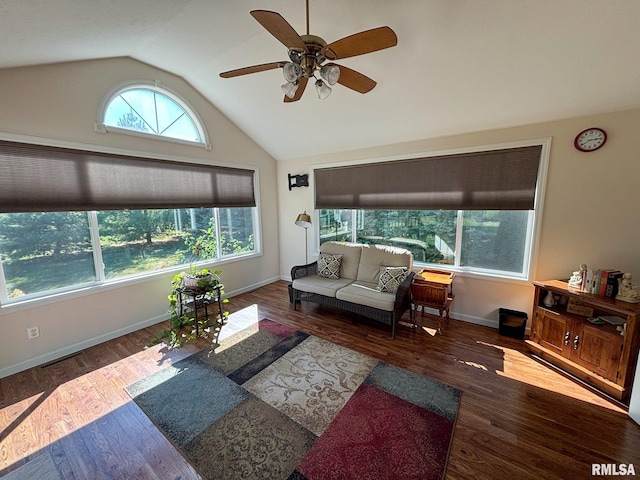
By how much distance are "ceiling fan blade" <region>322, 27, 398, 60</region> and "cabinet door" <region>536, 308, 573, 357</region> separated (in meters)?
3.01

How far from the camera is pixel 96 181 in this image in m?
2.89

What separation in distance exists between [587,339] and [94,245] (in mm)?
5233

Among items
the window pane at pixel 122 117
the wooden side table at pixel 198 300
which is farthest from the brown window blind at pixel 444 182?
the window pane at pixel 122 117

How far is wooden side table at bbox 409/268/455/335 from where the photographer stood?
10.5 feet

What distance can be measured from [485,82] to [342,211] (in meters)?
2.66

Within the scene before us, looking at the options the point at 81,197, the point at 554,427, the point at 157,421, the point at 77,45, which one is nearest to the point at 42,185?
the point at 81,197

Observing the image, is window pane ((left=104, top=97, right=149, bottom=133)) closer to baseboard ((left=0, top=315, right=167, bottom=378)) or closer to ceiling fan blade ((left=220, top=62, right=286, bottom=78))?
ceiling fan blade ((left=220, top=62, right=286, bottom=78))

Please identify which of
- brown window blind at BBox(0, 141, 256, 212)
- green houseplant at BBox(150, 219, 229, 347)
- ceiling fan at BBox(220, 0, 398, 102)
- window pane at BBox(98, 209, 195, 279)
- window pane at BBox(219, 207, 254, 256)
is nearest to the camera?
ceiling fan at BBox(220, 0, 398, 102)

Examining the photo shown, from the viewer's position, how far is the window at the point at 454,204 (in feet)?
10.0

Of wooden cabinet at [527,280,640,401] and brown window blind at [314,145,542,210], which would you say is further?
brown window blind at [314,145,542,210]

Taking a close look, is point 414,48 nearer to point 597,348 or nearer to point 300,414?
point 597,348

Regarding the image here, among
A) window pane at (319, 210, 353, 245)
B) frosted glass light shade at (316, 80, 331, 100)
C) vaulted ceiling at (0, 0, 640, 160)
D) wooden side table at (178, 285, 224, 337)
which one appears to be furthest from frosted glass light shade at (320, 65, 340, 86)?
window pane at (319, 210, 353, 245)

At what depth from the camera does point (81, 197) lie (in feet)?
9.16

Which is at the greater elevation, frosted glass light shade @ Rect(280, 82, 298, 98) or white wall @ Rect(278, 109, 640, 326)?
frosted glass light shade @ Rect(280, 82, 298, 98)
